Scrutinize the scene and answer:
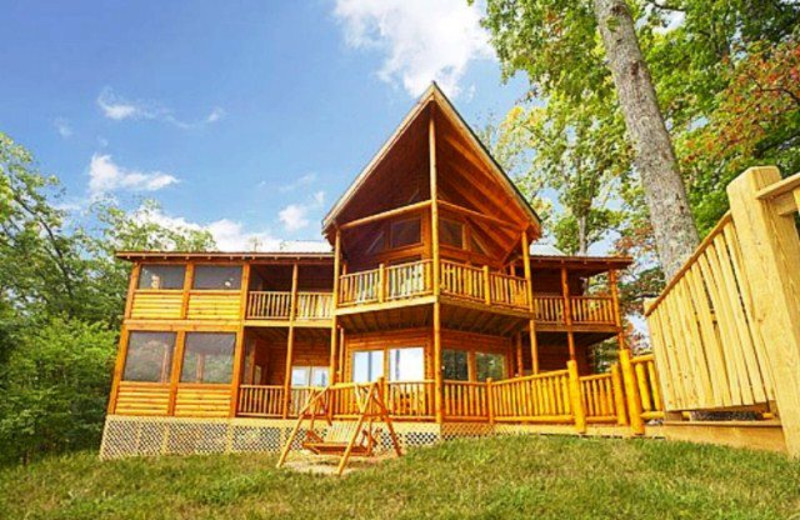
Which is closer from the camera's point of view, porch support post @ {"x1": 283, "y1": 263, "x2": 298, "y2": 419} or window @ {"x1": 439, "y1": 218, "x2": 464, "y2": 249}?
porch support post @ {"x1": 283, "y1": 263, "x2": 298, "y2": 419}

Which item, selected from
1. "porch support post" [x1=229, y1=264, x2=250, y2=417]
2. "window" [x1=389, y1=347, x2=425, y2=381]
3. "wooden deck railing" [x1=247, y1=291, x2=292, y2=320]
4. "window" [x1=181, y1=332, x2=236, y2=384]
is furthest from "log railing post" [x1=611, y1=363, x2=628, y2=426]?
"window" [x1=181, y1=332, x2=236, y2=384]

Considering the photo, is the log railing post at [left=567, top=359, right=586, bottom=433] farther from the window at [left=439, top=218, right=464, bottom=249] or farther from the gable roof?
the window at [left=439, top=218, right=464, bottom=249]

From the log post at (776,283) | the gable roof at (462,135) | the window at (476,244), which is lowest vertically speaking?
the log post at (776,283)

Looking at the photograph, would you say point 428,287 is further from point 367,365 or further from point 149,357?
point 149,357

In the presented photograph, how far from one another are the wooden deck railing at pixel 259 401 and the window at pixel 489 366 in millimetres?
6639

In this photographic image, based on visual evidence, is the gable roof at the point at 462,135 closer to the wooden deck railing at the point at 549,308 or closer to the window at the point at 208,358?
the wooden deck railing at the point at 549,308

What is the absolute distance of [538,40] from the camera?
11.6 m

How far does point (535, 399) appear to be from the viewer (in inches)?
404

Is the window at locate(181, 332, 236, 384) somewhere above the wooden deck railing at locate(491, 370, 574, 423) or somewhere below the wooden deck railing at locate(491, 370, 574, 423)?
above

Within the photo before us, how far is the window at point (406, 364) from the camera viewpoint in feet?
45.8

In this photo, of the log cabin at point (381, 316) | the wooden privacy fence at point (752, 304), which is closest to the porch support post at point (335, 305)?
the log cabin at point (381, 316)

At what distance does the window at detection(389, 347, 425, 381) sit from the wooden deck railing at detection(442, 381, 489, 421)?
2211mm

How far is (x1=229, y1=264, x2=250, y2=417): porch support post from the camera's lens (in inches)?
586

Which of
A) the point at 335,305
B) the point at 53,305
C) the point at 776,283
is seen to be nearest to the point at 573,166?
the point at 335,305
